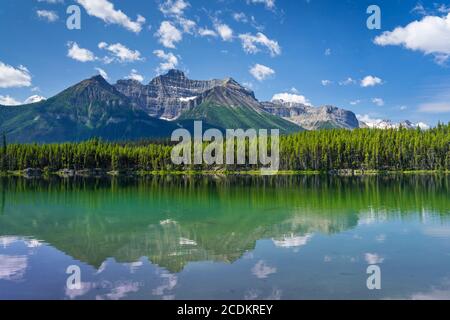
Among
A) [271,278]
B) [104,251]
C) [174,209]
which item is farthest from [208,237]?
[174,209]

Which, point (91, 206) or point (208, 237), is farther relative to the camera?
point (91, 206)

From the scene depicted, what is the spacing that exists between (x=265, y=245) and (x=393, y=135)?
576 ft

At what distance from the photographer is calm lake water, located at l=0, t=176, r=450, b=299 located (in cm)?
2222

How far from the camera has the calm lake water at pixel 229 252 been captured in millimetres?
22219

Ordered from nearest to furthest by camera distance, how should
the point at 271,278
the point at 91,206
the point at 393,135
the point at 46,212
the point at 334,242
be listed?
the point at 271,278, the point at 334,242, the point at 46,212, the point at 91,206, the point at 393,135

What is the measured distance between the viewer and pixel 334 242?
112 ft

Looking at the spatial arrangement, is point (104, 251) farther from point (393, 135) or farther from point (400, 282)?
point (393, 135)

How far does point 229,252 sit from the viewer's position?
1227 inches

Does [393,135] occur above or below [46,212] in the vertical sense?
above

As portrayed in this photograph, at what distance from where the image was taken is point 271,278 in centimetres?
2403

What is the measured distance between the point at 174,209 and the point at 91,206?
46.6 feet
